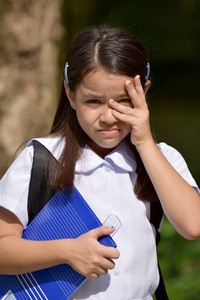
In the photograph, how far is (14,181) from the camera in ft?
6.83

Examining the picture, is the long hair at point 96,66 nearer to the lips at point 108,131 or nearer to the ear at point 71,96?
the ear at point 71,96

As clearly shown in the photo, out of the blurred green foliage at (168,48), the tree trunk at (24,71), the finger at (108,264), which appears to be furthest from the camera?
the blurred green foliage at (168,48)

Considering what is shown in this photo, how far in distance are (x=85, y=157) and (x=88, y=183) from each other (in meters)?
0.10

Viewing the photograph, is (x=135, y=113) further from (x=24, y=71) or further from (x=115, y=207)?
(x=24, y=71)

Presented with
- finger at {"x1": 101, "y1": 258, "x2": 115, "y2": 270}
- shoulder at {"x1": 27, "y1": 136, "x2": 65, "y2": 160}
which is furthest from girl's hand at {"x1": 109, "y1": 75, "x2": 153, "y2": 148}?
finger at {"x1": 101, "y1": 258, "x2": 115, "y2": 270}

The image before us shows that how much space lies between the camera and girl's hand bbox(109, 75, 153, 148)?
203 cm

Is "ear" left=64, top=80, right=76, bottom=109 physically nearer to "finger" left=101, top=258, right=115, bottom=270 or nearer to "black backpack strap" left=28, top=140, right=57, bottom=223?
"black backpack strap" left=28, top=140, right=57, bottom=223

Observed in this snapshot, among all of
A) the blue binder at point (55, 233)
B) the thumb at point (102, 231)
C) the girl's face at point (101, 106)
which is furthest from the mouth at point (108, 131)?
the thumb at point (102, 231)

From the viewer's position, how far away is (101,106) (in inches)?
80.7

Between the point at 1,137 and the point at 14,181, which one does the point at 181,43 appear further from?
the point at 14,181

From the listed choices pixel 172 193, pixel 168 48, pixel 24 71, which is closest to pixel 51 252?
pixel 172 193

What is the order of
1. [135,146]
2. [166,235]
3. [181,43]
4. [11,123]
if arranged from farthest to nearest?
[181,43]
[166,235]
[11,123]
[135,146]

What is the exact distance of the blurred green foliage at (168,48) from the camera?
6.79 m

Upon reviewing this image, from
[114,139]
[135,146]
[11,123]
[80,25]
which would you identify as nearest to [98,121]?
[114,139]
